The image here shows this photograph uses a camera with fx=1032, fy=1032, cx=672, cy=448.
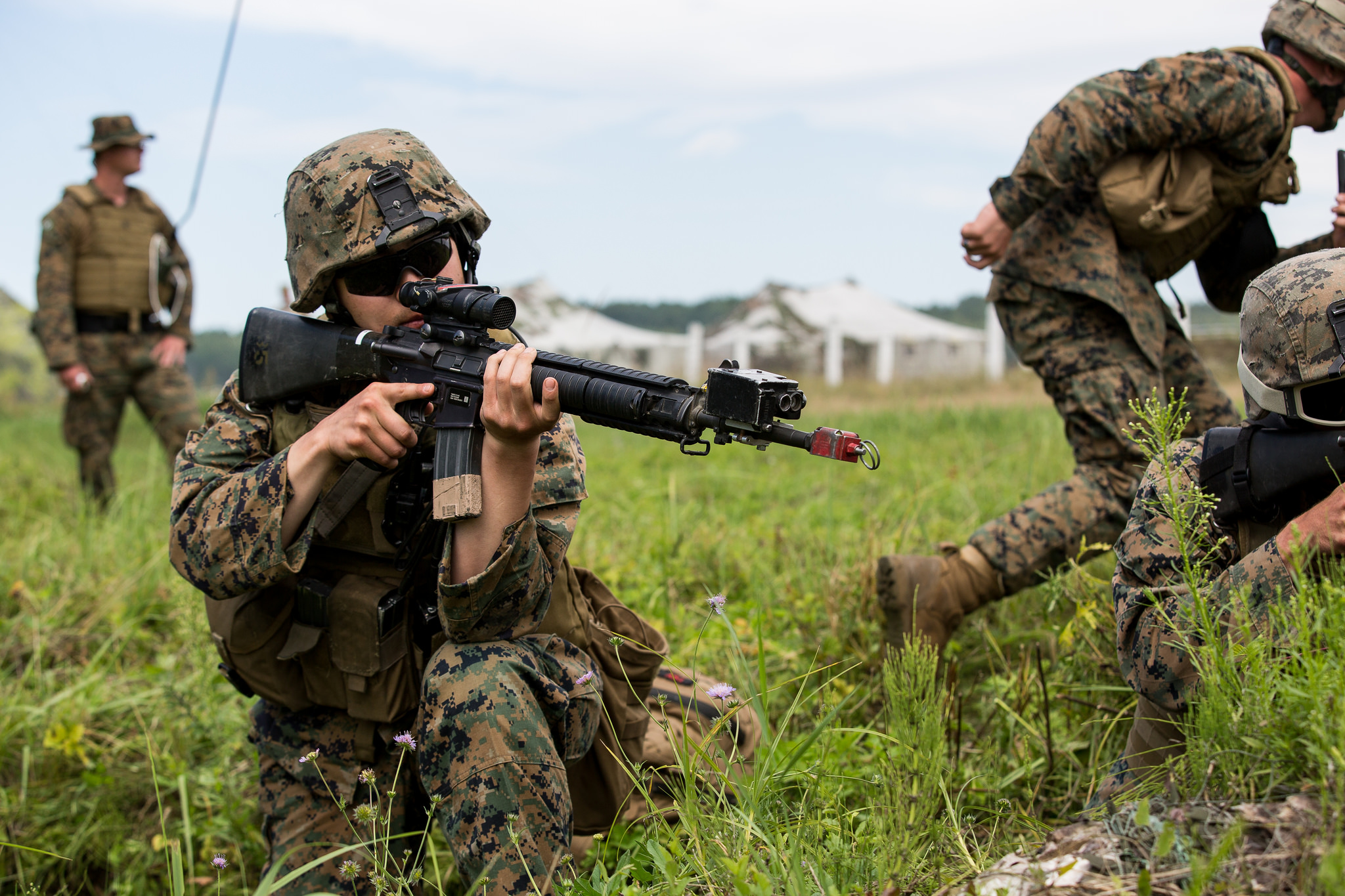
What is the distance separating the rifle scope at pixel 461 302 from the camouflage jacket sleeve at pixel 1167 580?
1353 millimetres

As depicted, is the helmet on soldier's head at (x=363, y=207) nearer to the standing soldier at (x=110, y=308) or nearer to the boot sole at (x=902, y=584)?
the boot sole at (x=902, y=584)

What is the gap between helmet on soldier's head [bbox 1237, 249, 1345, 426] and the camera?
1787 millimetres

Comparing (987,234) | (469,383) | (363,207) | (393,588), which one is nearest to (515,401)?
(469,383)

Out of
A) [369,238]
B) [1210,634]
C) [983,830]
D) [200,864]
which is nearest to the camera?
[1210,634]

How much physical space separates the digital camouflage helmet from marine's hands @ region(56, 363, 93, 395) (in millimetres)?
6199

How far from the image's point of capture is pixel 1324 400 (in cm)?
185

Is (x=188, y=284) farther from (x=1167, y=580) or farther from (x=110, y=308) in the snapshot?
(x=1167, y=580)

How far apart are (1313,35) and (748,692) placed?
2565 millimetres

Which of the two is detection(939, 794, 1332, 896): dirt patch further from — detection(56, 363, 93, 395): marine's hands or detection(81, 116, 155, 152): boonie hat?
detection(81, 116, 155, 152): boonie hat

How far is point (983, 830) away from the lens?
1951 millimetres

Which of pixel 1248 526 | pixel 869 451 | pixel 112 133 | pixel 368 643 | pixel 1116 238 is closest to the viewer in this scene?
pixel 869 451

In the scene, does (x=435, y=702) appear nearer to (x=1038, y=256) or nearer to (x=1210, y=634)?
(x=1210, y=634)

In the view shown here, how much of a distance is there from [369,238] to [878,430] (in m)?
5.76

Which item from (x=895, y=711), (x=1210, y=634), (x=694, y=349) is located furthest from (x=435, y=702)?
(x=694, y=349)
